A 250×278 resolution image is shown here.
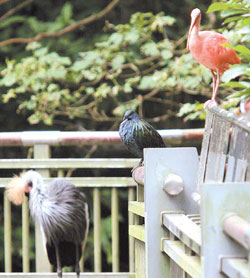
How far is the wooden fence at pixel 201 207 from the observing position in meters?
1.14

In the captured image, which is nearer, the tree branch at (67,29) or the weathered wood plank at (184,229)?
the weathered wood plank at (184,229)

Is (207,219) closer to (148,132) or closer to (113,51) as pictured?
(148,132)

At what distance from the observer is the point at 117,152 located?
5.43 meters

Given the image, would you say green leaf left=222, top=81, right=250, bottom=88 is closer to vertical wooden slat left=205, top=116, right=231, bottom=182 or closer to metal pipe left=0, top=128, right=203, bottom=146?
vertical wooden slat left=205, top=116, right=231, bottom=182

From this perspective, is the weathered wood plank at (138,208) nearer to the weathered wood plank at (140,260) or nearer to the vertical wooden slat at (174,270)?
the weathered wood plank at (140,260)

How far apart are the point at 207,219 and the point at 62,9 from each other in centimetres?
432

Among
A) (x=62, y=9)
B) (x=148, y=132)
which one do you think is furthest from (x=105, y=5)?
(x=148, y=132)

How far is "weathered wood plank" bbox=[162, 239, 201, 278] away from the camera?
52.1 inches

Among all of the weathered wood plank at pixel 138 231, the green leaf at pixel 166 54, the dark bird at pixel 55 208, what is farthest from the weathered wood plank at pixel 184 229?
the green leaf at pixel 166 54

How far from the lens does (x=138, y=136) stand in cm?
223

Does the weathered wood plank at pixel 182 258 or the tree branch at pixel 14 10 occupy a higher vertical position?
the tree branch at pixel 14 10

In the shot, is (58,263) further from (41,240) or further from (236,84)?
(236,84)

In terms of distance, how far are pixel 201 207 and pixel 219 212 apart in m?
0.03

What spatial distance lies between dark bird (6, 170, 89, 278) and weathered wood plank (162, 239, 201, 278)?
133 cm
